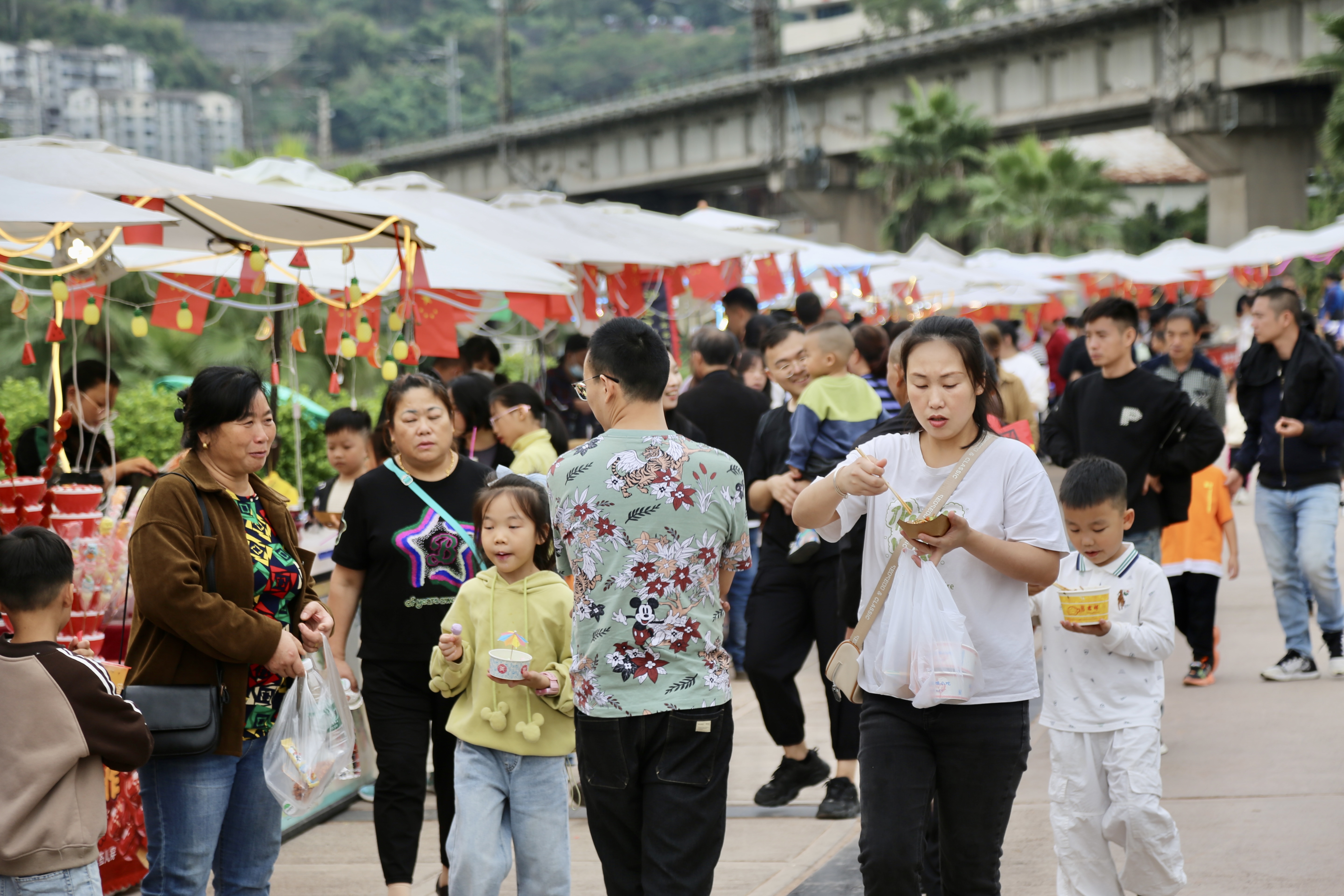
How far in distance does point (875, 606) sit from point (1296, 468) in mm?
4849

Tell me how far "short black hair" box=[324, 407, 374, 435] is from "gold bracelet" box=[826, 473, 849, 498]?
3.77 meters

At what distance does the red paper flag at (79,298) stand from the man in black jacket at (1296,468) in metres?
6.27

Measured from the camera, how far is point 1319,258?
26266mm

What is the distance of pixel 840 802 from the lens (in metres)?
5.73

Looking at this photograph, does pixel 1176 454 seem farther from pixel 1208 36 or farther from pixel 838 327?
pixel 1208 36

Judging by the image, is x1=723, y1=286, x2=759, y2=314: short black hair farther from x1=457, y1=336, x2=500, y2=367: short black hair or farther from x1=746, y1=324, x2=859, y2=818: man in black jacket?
x1=746, y1=324, x2=859, y2=818: man in black jacket

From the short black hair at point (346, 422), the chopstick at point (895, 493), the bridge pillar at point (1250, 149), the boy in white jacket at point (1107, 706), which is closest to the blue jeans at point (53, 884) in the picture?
the chopstick at point (895, 493)

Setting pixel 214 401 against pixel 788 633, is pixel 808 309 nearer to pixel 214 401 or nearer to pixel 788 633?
pixel 788 633

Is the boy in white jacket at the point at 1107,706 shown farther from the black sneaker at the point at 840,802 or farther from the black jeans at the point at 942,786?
the black sneaker at the point at 840,802

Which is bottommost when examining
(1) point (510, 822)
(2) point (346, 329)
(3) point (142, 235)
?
(1) point (510, 822)

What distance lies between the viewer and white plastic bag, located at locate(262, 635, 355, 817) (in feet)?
12.6

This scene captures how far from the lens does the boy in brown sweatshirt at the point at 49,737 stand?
3.23m

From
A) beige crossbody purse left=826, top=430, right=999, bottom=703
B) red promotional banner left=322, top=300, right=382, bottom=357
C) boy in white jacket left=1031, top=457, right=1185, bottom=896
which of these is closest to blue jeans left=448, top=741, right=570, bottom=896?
beige crossbody purse left=826, top=430, right=999, bottom=703

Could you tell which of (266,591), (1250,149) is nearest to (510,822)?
(266,591)
